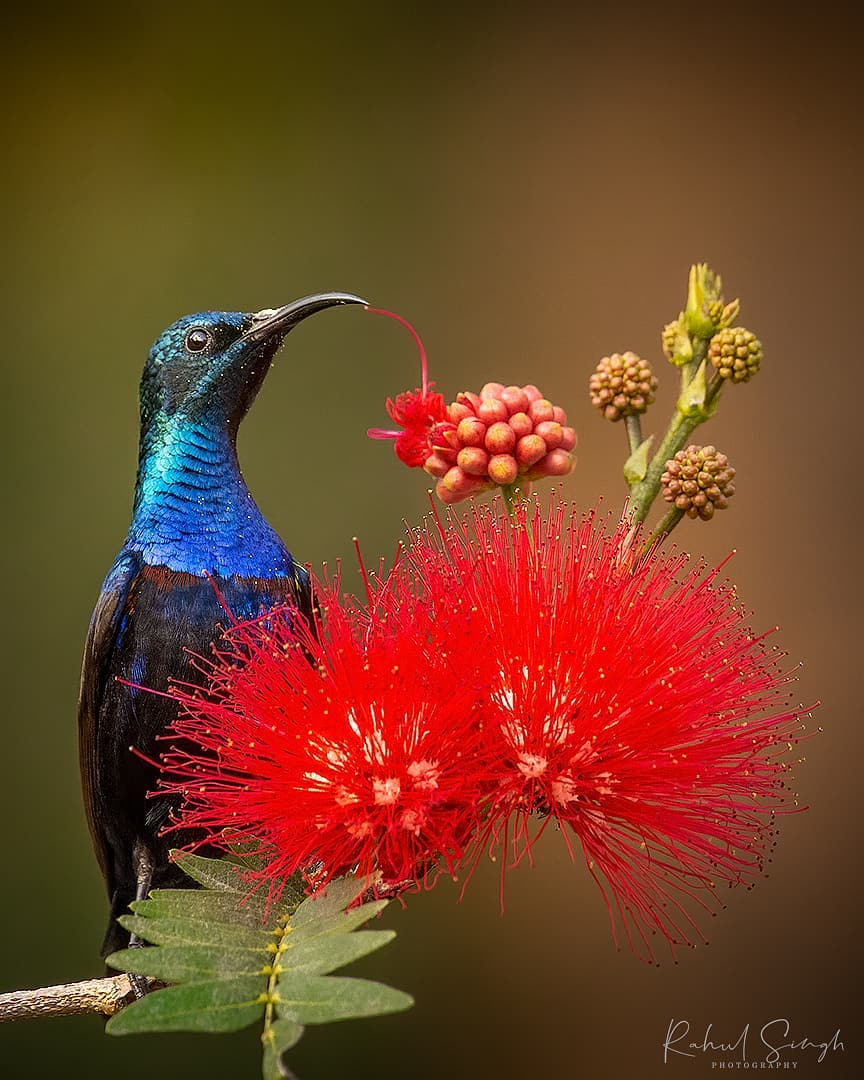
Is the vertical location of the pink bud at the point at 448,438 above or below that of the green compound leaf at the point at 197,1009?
above

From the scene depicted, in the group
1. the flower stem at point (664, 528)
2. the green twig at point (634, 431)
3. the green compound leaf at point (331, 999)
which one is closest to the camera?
the green compound leaf at point (331, 999)

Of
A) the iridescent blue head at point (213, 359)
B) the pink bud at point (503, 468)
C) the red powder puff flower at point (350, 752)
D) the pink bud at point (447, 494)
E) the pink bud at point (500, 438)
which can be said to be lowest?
the red powder puff flower at point (350, 752)

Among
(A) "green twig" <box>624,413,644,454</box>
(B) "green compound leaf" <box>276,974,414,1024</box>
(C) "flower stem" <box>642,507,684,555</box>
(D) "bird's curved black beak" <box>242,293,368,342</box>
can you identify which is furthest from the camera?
(D) "bird's curved black beak" <box>242,293,368,342</box>

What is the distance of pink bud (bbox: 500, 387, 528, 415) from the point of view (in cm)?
79

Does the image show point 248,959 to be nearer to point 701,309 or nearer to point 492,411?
point 492,411

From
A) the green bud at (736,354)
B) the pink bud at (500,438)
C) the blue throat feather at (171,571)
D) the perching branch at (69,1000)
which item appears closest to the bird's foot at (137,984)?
the perching branch at (69,1000)

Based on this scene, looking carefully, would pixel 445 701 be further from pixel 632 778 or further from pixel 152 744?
pixel 152 744

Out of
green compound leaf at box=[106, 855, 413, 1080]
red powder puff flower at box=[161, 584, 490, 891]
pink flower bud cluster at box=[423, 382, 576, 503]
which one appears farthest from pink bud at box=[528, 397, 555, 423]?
green compound leaf at box=[106, 855, 413, 1080]

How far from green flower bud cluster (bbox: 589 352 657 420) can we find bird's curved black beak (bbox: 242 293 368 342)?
23cm

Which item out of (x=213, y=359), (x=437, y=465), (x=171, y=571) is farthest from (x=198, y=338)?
(x=437, y=465)

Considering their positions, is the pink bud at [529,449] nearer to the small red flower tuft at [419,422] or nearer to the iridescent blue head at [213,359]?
the small red flower tuft at [419,422]

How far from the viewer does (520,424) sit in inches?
31.0

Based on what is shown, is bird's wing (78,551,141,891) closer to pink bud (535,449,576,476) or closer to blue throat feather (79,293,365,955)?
blue throat feather (79,293,365,955)

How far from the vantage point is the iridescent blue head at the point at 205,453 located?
100 cm
